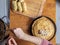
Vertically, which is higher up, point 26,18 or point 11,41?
point 26,18

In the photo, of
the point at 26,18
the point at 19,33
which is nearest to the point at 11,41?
the point at 19,33

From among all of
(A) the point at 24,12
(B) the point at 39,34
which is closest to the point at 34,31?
(B) the point at 39,34

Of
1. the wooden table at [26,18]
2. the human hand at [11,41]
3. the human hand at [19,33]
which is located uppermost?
the wooden table at [26,18]

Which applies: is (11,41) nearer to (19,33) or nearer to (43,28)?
(19,33)

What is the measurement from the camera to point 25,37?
1.21m

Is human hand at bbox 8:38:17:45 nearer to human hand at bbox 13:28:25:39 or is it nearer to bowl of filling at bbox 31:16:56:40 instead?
human hand at bbox 13:28:25:39

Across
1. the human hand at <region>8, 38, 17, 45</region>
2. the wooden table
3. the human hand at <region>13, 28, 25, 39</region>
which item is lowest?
the human hand at <region>8, 38, 17, 45</region>

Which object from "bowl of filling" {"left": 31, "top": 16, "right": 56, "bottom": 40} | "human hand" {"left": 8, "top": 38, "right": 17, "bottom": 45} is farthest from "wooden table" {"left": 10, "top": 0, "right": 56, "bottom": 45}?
"human hand" {"left": 8, "top": 38, "right": 17, "bottom": 45}

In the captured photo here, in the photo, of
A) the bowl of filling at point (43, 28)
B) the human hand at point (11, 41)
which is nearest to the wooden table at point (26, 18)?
the bowl of filling at point (43, 28)

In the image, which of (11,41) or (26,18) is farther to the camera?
(26,18)

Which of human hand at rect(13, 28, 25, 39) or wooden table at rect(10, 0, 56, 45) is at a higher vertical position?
wooden table at rect(10, 0, 56, 45)

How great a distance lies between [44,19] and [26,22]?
4.7 inches

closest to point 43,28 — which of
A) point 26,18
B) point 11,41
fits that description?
point 26,18

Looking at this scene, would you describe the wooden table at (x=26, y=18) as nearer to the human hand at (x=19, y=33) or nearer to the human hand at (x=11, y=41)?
the human hand at (x=19, y=33)
